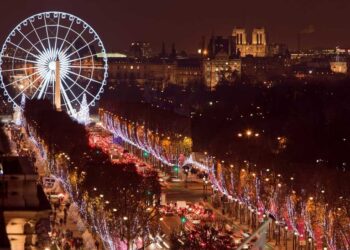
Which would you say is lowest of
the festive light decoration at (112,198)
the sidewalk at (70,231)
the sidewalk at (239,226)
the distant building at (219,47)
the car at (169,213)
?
the sidewalk at (239,226)

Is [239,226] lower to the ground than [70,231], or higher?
lower

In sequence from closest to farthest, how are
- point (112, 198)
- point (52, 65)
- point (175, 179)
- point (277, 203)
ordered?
1. point (112, 198)
2. point (277, 203)
3. point (175, 179)
4. point (52, 65)

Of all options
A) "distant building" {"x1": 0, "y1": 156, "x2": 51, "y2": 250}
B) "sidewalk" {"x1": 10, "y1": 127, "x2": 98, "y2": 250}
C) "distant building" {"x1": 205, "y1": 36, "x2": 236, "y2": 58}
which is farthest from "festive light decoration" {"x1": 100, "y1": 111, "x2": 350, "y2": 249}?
"distant building" {"x1": 205, "y1": 36, "x2": 236, "y2": 58}

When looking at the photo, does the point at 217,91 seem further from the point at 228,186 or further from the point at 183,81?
the point at 228,186

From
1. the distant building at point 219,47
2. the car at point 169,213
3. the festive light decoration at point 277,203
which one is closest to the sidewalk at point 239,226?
the festive light decoration at point 277,203

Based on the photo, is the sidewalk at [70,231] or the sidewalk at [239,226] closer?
the sidewalk at [70,231]

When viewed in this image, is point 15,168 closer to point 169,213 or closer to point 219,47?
point 169,213

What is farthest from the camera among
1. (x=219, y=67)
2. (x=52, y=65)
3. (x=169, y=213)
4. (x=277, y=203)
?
(x=219, y=67)

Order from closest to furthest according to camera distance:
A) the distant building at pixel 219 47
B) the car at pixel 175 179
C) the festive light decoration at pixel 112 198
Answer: the festive light decoration at pixel 112 198 → the car at pixel 175 179 → the distant building at pixel 219 47

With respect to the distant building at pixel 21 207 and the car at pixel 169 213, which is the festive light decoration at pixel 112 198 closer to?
the car at pixel 169 213

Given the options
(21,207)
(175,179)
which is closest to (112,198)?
(175,179)

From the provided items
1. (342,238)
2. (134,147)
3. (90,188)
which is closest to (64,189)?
(90,188)

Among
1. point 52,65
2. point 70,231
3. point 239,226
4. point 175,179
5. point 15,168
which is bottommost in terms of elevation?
point 175,179
